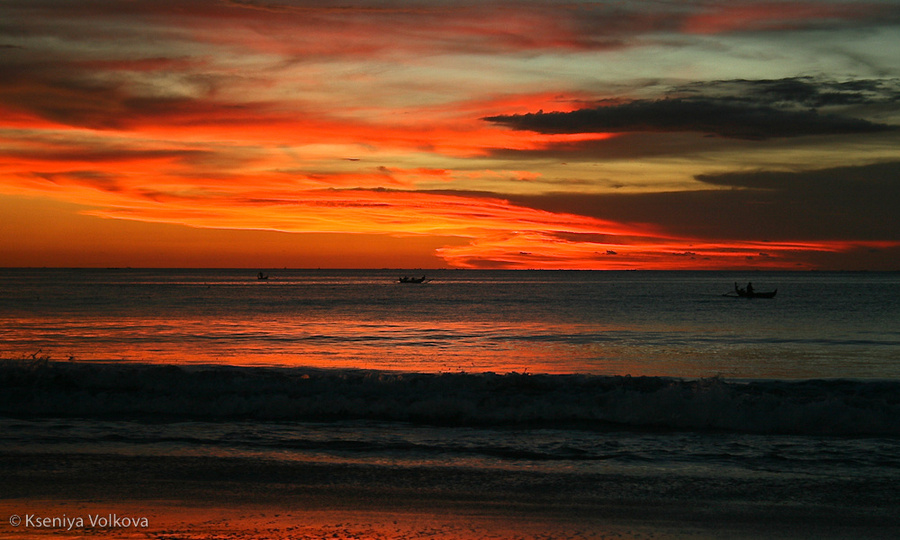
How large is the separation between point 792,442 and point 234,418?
11.8 meters

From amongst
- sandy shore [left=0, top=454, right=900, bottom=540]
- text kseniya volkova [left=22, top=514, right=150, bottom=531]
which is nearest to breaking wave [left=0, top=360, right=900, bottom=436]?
sandy shore [left=0, top=454, right=900, bottom=540]

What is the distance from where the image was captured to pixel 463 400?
16.5 m

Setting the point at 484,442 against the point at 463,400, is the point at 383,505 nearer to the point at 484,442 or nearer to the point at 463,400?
the point at 484,442

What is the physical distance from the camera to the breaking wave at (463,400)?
15141mm

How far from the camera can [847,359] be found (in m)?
31.1

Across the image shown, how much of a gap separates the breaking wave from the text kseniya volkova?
7.15 m

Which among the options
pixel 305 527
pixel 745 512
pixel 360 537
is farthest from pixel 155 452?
pixel 745 512

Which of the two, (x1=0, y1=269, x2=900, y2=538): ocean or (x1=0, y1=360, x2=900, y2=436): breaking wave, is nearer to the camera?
(x1=0, y1=269, x2=900, y2=538): ocean

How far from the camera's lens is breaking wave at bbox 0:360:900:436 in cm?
1514

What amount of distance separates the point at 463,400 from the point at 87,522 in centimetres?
938

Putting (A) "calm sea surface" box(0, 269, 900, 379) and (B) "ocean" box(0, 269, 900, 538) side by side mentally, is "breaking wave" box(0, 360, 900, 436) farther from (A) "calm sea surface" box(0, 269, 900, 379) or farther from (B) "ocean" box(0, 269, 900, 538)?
(A) "calm sea surface" box(0, 269, 900, 379)

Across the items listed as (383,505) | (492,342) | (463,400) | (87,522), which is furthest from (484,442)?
(492,342)

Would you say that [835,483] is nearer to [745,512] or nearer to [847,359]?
[745,512]

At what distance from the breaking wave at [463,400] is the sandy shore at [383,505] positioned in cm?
486
